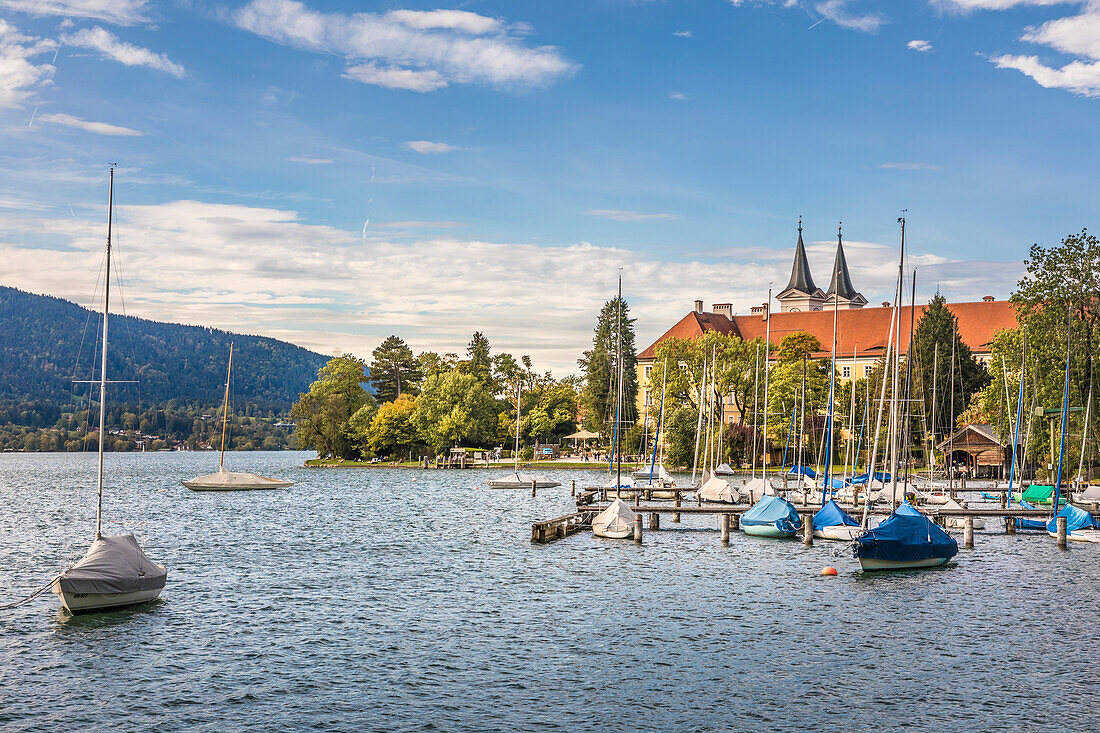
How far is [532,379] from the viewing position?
14788 centimetres

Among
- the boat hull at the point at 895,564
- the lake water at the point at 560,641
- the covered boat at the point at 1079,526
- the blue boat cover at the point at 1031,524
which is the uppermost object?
the covered boat at the point at 1079,526

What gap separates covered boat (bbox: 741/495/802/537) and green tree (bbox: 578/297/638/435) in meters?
64.4

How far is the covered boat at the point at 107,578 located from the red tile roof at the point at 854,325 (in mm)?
111546

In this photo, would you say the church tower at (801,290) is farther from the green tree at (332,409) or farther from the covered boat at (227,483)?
the covered boat at (227,483)

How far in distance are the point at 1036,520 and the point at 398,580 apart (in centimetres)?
3358

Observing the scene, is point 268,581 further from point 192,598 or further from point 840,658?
point 840,658

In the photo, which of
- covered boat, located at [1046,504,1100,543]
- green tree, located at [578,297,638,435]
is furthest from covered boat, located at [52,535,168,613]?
green tree, located at [578,297,638,435]

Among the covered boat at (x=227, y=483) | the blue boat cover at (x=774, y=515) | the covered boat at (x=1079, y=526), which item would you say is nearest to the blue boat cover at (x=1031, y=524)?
the covered boat at (x=1079, y=526)

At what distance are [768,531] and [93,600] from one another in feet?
100.0

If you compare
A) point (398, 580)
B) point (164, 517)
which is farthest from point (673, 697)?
point (164, 517)

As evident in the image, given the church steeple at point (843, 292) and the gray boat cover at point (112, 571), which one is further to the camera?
the church steeple at point (843, 292)

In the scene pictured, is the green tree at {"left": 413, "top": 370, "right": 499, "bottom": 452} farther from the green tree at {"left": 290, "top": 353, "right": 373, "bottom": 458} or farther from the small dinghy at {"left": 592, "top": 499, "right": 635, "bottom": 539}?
the small dinghy at {"left": 592, "top": 499, "right": 635, "bottom": 539}

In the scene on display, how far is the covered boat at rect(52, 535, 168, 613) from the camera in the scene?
27344 millimetres

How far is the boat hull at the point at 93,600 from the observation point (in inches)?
1078
